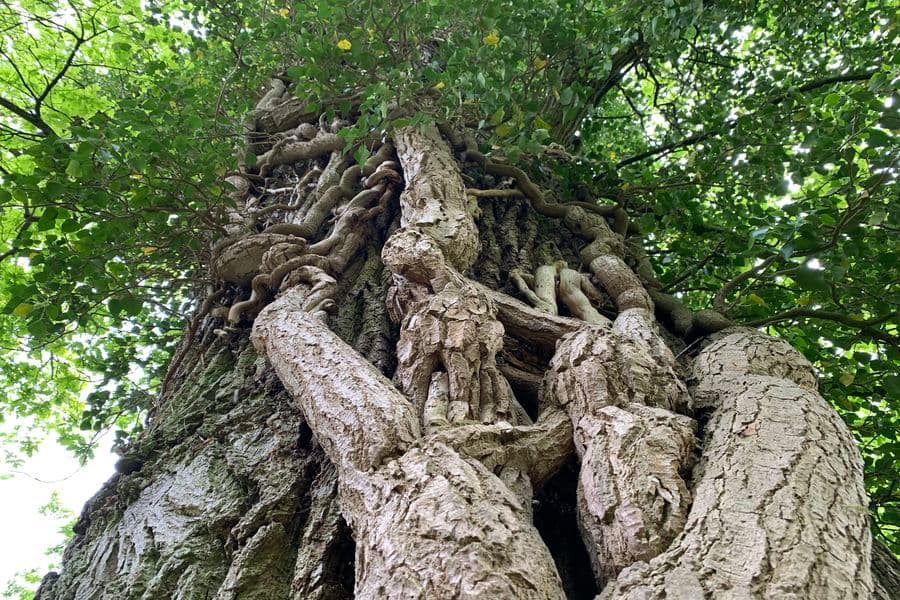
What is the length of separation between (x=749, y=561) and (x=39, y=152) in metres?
3.29

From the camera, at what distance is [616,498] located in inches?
52.6

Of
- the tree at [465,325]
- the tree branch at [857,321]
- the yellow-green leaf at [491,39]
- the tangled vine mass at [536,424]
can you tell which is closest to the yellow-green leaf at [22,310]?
the tree at [465,325]

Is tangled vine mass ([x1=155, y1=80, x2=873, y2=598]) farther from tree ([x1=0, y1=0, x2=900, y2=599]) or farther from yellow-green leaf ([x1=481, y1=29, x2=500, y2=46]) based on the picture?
yellow-green leaf ([x1=481, y1=29, x2=500, y2=46])

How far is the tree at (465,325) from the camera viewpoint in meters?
1.28

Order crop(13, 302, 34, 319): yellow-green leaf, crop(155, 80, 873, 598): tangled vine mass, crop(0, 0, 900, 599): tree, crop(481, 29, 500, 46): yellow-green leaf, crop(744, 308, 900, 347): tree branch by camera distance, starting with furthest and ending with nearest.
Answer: crop(481, 29, 500, 46): yellow-green leaf < crop(13, 302, 34, 319): yellow-green leaf < crop(744, 308, 900, 347): tree branch < crop(0, 0, 900, 599): tree < crop(155, 80, 873, 598): tangled vine mass

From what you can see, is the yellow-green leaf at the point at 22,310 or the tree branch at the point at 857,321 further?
the yellow-green leaf at the point at 22,310

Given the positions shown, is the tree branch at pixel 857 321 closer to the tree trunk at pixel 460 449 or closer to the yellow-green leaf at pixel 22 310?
the tree trunk at pixel 460 449

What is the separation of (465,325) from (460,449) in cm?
53

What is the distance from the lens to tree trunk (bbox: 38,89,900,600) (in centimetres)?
116

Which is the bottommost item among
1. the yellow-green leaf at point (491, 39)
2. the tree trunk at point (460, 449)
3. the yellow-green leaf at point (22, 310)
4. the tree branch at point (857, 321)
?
the tree trunk at point (460, 449)

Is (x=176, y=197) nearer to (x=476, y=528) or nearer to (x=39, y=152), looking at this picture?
(x=39, y=152)

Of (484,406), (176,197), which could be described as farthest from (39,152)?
(484,406)

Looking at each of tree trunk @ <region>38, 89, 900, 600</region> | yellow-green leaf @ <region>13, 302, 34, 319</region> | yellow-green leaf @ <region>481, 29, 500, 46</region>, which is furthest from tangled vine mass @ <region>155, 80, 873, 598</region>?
yellow-green leaf @ <region>481, 29, 500, 46</region>

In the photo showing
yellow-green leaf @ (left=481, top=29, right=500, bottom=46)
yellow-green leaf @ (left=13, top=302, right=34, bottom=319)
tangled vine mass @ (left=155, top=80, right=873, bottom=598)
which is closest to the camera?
tangled vine mass @ (left=155, top=80, right=873, bottom=598)
